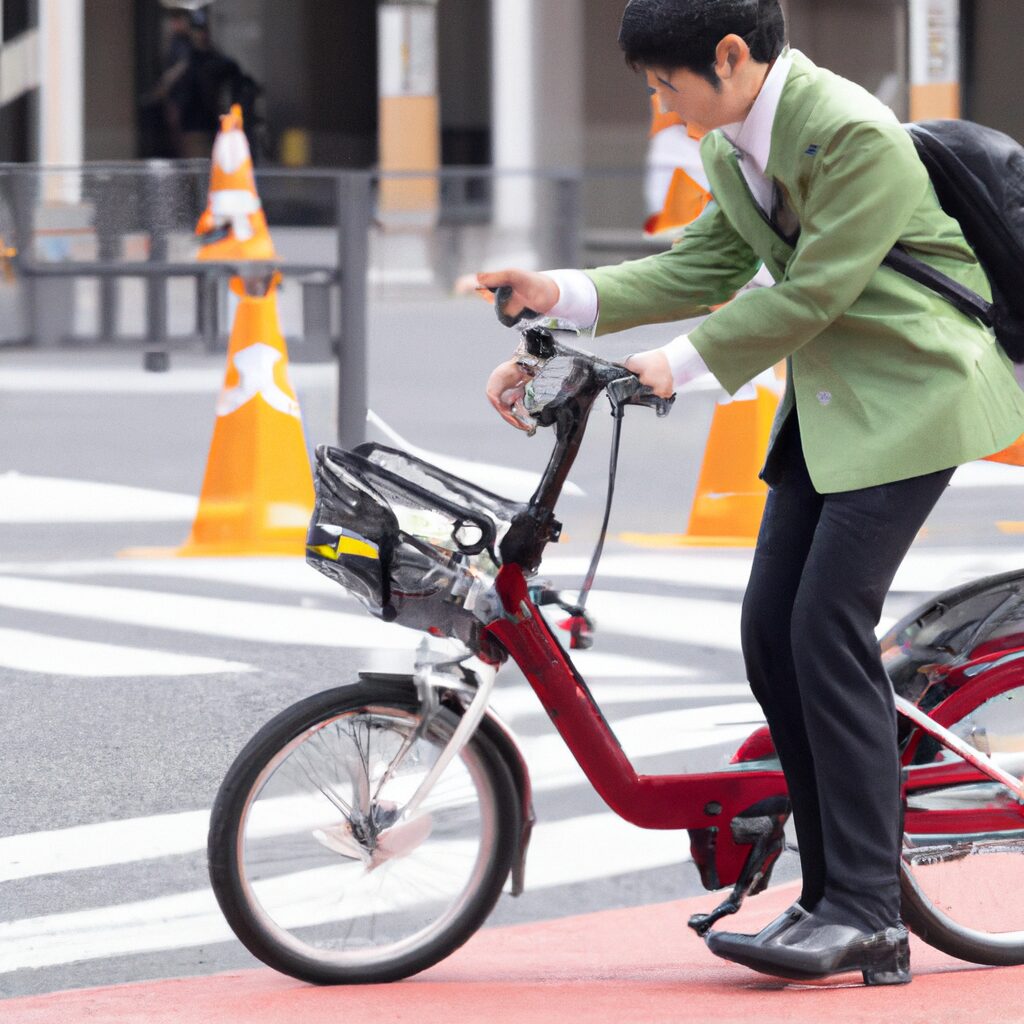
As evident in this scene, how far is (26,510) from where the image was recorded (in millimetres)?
8625

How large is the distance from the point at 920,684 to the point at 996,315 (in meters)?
0.71

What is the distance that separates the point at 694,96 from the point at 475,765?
115cm

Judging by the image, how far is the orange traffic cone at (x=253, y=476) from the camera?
765 cm

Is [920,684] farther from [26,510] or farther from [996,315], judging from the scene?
[26,510]

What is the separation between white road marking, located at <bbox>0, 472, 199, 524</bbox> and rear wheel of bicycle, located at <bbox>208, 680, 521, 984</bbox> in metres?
5.07

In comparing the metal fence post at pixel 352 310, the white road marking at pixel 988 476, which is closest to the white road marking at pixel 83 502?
the metal fence post at pixel 352 310

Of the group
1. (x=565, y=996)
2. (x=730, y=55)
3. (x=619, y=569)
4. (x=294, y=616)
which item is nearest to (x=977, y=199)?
(x=730, y=55)

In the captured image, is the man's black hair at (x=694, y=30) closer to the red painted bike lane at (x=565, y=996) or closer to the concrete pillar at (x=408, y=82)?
the red painted bike lane at (x=565, y=996)

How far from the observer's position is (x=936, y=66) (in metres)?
20.5

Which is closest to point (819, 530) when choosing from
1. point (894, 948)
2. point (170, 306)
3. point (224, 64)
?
point (894, 948)

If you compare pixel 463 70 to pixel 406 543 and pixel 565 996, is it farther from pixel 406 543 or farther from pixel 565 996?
pixel 565 996

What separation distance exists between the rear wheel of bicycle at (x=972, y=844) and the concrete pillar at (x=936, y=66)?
55.3 ft

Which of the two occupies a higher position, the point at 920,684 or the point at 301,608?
the point at 920,684

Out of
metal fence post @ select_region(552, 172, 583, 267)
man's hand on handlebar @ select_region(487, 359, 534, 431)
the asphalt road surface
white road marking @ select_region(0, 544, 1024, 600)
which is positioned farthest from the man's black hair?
metal fence post @ select_region(552, 172, 583, 267)
